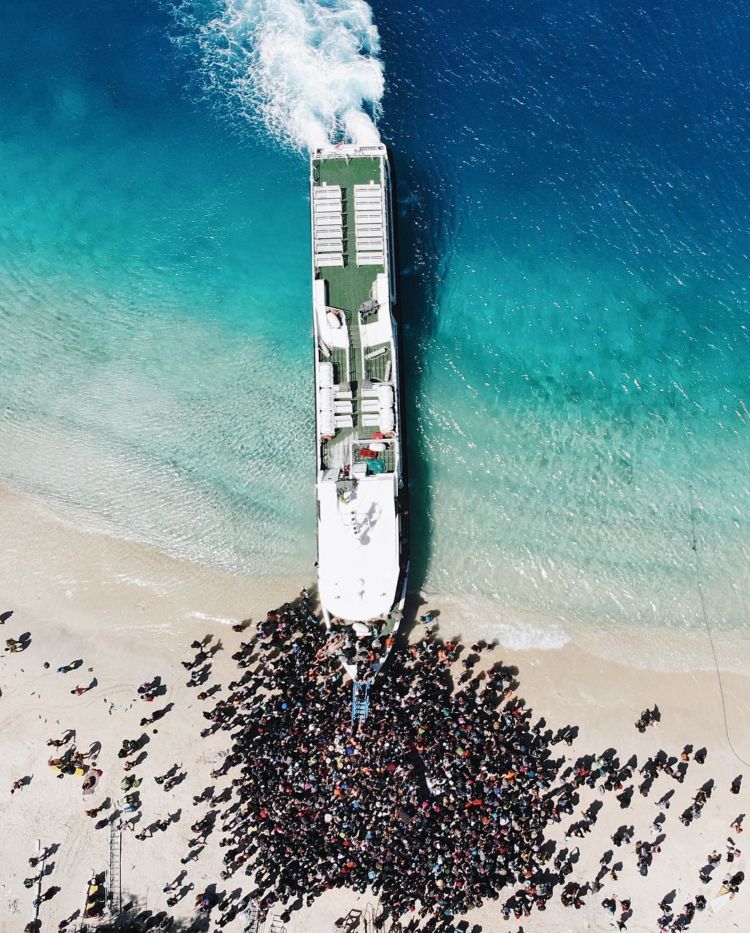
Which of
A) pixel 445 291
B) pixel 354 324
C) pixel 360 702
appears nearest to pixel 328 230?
pixel 354 324

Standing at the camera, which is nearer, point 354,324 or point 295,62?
point 354,324

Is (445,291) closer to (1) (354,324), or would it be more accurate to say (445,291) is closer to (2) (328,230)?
(1) (354,324)

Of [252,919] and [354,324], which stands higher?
[354,324]

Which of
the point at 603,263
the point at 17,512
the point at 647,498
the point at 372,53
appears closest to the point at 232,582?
the point at 17,512

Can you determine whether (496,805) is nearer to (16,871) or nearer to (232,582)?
(232,582)

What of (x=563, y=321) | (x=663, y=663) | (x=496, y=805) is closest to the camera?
(x=496, y=805)

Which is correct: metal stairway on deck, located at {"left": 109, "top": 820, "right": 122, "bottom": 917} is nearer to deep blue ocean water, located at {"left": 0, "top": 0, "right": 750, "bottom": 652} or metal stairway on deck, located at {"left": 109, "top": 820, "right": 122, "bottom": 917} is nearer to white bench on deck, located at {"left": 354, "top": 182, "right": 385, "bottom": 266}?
deep blue ocean water, located at {"left": 0, "top": 0, "right": 750, "bottom": 652}

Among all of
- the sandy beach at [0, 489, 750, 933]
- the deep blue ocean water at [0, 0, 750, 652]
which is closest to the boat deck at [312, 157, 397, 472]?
the deep blue ocean water at [0, 0, 750, 652]
